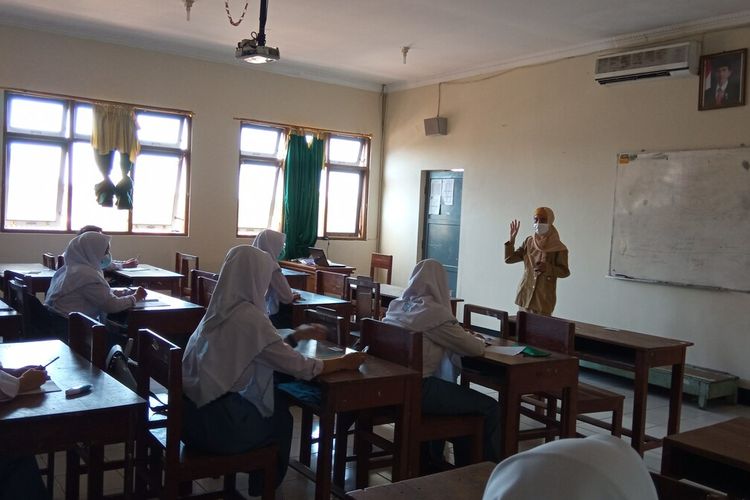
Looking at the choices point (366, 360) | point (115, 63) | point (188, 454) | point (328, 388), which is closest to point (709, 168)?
point (366, 360)

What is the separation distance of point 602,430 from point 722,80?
299 centimetres

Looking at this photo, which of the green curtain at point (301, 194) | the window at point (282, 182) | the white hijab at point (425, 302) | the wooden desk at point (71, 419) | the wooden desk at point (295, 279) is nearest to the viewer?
the wooden desk at point (71, 419)

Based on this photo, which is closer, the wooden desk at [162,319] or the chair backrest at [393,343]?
the chair backrest at [393,343]

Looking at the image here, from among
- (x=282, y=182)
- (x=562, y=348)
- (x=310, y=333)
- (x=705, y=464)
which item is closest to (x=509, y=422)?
(x=562, y=348)

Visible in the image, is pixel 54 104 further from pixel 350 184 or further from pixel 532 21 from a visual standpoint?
pixel 532 21

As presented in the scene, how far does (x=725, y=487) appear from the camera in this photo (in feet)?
6.60

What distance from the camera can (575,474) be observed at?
978mm

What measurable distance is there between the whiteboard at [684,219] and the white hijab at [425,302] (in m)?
3.04

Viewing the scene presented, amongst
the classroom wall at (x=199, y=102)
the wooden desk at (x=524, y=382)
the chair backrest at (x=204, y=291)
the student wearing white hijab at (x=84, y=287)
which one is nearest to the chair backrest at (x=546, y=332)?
the wooden desk at (x=524, y=382)

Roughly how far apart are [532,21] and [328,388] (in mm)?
4346

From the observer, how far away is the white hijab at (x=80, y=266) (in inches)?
159

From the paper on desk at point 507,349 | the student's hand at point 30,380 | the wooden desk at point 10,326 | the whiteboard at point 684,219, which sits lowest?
the wooden desk at point 10,326

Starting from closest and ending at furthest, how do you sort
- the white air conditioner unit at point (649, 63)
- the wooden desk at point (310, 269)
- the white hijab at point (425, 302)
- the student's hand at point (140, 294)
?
1. the white hijab at point (425, 302)
2. the student's hand at point (140, 294)
3. the white air conditioner unit at point (649, 63)
4. the wooden desk at point (310, 269)

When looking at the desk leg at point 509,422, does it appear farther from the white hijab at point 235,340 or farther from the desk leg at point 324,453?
the white hijab at point 235,340
